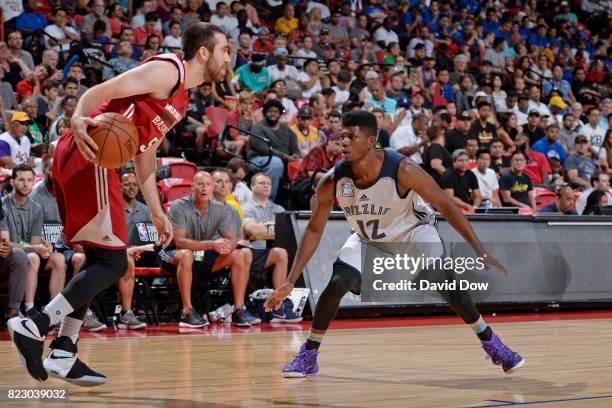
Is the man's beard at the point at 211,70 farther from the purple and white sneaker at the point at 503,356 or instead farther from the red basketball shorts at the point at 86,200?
the purple and white sneaker at the point at 503,356

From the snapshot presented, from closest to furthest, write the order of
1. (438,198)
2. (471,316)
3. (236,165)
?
(438,198), (471,316), (236,165)

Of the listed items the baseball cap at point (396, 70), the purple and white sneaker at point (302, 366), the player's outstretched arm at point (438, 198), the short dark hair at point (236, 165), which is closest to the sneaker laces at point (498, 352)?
the player's outstretched arm at point (438, 198)

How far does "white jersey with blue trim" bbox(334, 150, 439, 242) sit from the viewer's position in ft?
17.7

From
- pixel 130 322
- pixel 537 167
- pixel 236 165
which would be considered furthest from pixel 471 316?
pixel 537 167

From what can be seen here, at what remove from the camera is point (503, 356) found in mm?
5262

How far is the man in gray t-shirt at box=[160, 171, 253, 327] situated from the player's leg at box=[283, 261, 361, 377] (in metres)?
3.38

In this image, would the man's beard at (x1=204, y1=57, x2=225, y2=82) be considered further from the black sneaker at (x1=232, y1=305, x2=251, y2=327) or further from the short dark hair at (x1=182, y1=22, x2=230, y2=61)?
the black sneaker at (x1=232, y1=305, x2=251, y2=327)

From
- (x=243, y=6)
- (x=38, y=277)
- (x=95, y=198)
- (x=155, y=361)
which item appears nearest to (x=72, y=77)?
(x=38, y=277)

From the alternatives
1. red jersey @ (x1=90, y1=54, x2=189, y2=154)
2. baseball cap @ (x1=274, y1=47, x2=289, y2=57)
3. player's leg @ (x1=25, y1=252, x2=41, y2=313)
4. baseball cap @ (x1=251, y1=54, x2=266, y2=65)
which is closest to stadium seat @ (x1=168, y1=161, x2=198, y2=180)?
player's leg @ (x1=25, y1=252, x2=41, y2=313)

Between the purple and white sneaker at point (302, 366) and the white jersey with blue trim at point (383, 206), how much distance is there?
80cm

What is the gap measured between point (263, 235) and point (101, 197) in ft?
18.5

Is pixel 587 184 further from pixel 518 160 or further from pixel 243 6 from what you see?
pixel 243 6

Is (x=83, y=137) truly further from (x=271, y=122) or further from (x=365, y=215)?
(x=271, y=122)

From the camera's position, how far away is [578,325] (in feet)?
29.0
